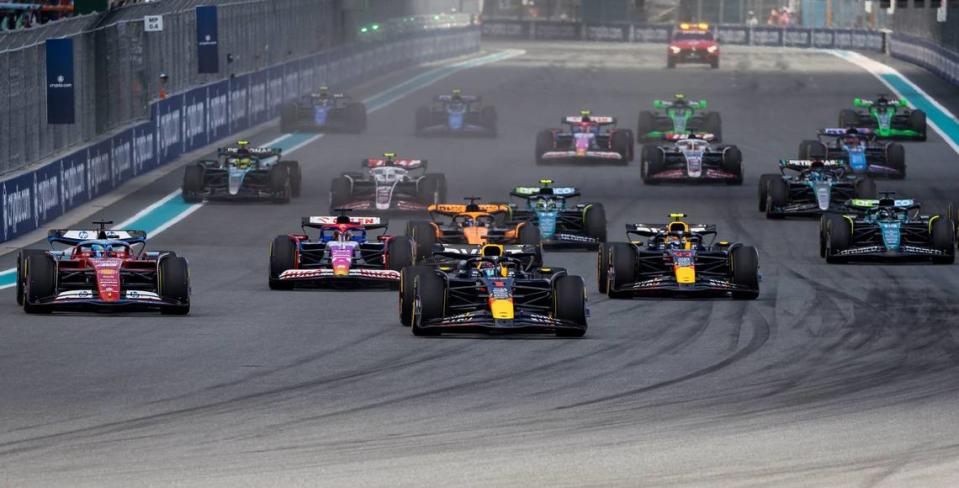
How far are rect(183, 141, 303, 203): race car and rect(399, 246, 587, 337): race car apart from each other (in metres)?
16.1

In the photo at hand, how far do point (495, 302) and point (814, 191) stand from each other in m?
15.4

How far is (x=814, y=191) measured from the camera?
35.9m

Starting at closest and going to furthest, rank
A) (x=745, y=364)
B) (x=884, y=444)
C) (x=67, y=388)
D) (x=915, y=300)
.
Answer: (x=884, y=444), (x=67, y=388), (x=745, y=364), (x=915, y=300)

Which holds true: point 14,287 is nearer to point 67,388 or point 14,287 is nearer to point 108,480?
point 67,388

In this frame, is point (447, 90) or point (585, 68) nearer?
point (447, 90)

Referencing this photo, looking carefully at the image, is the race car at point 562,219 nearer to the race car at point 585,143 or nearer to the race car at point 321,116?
the race car at point 585,143

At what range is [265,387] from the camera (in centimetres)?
1834

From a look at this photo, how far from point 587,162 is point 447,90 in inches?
1050

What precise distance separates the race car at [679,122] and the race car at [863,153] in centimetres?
650

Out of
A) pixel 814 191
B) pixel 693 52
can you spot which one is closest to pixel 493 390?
pixel 814 191

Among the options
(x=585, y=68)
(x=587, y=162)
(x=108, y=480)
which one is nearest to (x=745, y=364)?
(x=108, y=480)

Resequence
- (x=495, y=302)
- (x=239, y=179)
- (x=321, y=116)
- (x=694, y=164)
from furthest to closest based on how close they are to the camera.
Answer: (x=321, y=116) < (x=694, y=164) < (x=239, y=179) < (x=495, y=302)

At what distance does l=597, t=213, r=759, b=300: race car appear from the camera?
2491 centimetres

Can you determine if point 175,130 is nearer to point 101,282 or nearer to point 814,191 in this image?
point 814,191
